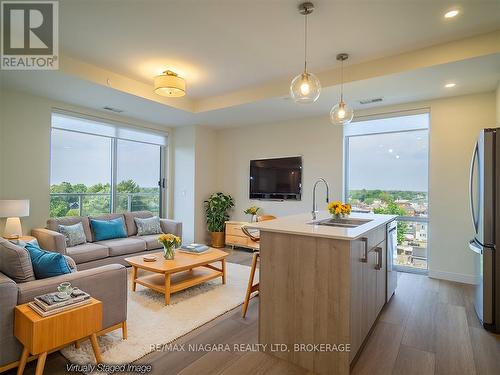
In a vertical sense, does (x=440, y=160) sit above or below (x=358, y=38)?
below

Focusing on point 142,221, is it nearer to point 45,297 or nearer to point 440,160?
point 45,297

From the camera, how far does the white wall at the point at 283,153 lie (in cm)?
523

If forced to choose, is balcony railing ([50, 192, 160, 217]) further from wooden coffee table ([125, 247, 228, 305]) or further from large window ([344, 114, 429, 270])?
large window ([344, 114, 429, 270])

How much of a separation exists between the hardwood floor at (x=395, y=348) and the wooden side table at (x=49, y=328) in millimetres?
333

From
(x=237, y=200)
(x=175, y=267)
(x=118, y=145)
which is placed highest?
(x=118, y=145)

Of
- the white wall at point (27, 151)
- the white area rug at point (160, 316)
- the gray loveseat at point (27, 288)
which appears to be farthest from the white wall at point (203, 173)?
the gray loveseat at point (27, 288)

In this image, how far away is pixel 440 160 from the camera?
13.8ft

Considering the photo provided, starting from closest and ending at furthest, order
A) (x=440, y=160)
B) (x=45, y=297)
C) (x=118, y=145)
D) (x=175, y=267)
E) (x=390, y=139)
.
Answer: (x=45, y=297) → (x=175, y=267) → (x=440, y=160) → (x=390, y=139) → (x=118, y=145)

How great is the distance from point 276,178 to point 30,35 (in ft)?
14.3

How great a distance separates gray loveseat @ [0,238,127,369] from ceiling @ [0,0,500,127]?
2261 millimetres

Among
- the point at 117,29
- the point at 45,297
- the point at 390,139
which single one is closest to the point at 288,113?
the point at 390,139

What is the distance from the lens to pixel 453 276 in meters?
4.09

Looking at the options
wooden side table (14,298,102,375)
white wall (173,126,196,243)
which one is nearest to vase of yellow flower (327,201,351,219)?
wooden side table (14,298,102,375)

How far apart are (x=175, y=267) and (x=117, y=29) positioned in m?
2.60
